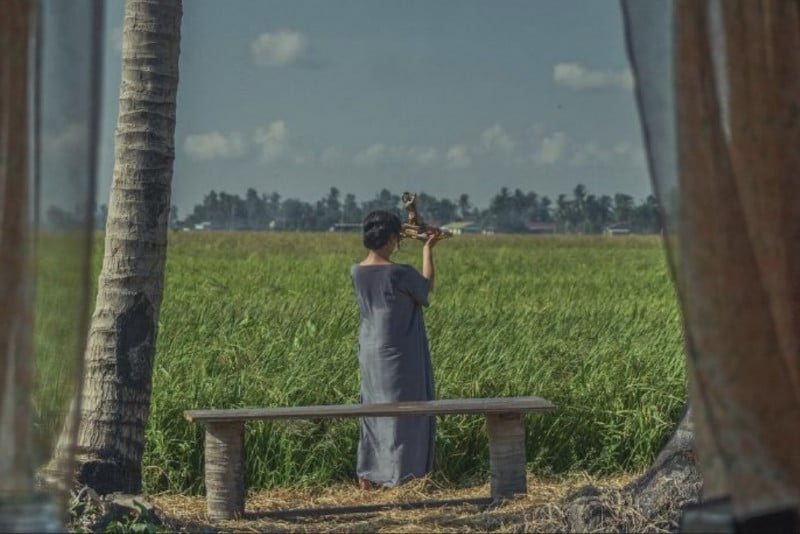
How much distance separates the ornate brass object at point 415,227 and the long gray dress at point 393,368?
0.19 meters

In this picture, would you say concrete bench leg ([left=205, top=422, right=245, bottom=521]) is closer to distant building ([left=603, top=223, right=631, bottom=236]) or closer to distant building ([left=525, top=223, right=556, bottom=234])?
distant building ([left=603, top=223, right=631, bottom=236])

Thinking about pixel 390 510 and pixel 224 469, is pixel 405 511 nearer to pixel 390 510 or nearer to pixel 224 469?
pixel 390 510

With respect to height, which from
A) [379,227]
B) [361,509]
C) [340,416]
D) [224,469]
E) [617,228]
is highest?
[617,228]

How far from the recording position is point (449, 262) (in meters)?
37.7

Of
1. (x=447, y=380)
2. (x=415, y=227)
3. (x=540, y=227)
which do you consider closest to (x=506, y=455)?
(x=415, y=227)

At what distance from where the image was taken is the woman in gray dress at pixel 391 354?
7.34 m

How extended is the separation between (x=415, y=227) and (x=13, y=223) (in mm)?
3951

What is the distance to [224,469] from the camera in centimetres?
650

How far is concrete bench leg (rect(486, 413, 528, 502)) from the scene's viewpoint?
684 cm

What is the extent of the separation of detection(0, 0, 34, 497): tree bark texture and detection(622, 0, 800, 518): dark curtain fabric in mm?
1583

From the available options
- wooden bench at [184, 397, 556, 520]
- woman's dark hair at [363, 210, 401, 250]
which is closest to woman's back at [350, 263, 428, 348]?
woman's dark hair at [363, 210, 401, 250]

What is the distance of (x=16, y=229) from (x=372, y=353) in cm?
416

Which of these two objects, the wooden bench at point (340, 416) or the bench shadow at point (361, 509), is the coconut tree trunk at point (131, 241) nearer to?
the wooden bench at point (340, 416)

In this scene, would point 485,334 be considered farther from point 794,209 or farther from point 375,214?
point 794,209
